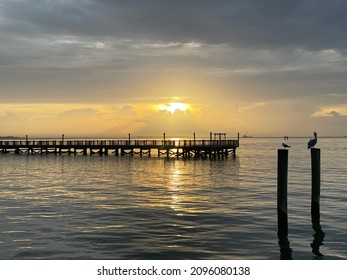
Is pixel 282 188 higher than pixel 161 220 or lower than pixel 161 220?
higher

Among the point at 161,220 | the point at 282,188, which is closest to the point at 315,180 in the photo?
the point at 282,188

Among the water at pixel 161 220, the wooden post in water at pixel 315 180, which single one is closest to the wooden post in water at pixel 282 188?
the water at pixel 161 220

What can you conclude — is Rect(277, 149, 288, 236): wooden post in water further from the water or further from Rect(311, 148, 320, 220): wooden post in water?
Rect(311, 148, 320, 220): wooden post in water

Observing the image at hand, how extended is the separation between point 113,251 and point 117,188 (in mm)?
19348

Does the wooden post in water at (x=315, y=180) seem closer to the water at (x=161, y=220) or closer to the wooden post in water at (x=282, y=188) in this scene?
the water at (x=161, y=220)

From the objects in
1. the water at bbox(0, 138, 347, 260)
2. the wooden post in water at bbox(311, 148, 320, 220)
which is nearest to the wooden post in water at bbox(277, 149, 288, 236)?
the water at bbox(0, 138, 347, 260)

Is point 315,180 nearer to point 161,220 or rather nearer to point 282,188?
point 282,188

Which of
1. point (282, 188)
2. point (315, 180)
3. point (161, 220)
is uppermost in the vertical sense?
point (315, 180)

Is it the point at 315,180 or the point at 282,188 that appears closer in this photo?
the point at 282,188

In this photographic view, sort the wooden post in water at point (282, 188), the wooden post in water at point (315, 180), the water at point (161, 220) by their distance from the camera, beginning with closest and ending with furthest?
1. the water at point (161, 220)
2. the wooden post in water at point (282, 188)
3. the wooden post in water at point (315, 180)
